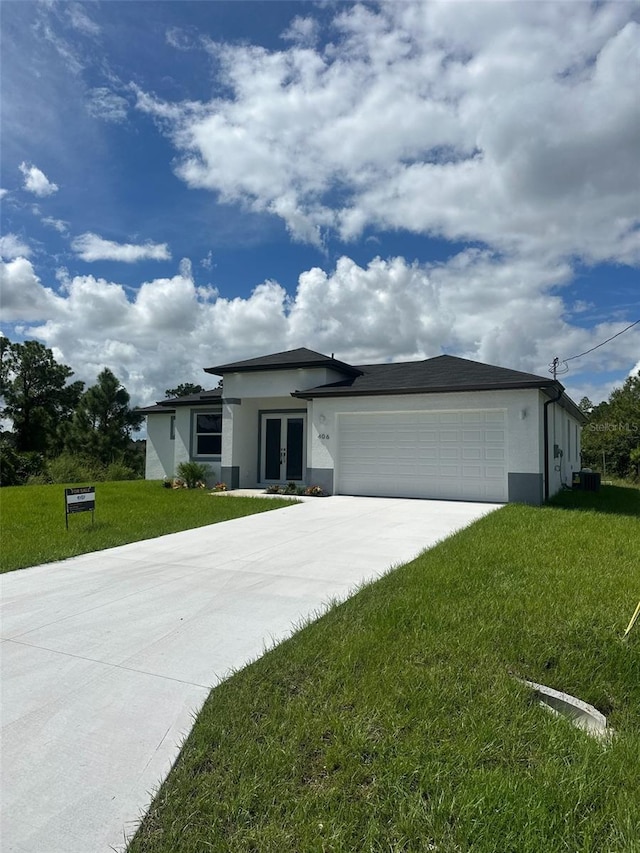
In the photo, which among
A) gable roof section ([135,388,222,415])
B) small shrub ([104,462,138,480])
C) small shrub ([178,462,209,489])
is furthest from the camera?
small shrub ([104,462,138,480])

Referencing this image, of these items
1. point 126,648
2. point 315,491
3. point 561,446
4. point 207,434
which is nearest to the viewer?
point 126,648

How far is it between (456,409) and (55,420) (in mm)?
36362

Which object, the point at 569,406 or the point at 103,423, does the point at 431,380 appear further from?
the point at 103,423

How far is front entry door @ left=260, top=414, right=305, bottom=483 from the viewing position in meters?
17.2

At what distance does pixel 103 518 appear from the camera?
415 inches

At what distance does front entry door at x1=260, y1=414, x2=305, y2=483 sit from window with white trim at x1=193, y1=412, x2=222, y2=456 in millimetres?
1915

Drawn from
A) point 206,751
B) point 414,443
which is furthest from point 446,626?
point 414,443

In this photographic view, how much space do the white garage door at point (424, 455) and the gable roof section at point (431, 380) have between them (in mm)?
833

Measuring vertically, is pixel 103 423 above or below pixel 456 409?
above

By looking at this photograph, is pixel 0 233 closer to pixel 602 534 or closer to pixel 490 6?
pixel 490 6

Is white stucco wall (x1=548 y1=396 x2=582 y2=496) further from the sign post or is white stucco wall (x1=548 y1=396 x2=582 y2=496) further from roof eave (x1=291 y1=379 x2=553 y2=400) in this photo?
the sign post

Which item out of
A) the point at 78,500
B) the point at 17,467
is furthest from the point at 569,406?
the point at 17,467

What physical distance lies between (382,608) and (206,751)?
7.67 feet

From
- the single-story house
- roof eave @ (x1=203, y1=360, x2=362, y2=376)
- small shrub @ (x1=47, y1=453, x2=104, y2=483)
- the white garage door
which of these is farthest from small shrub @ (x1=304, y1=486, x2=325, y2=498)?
small shrub @ (x1=47, y1=453, x2=104, y2=483)
